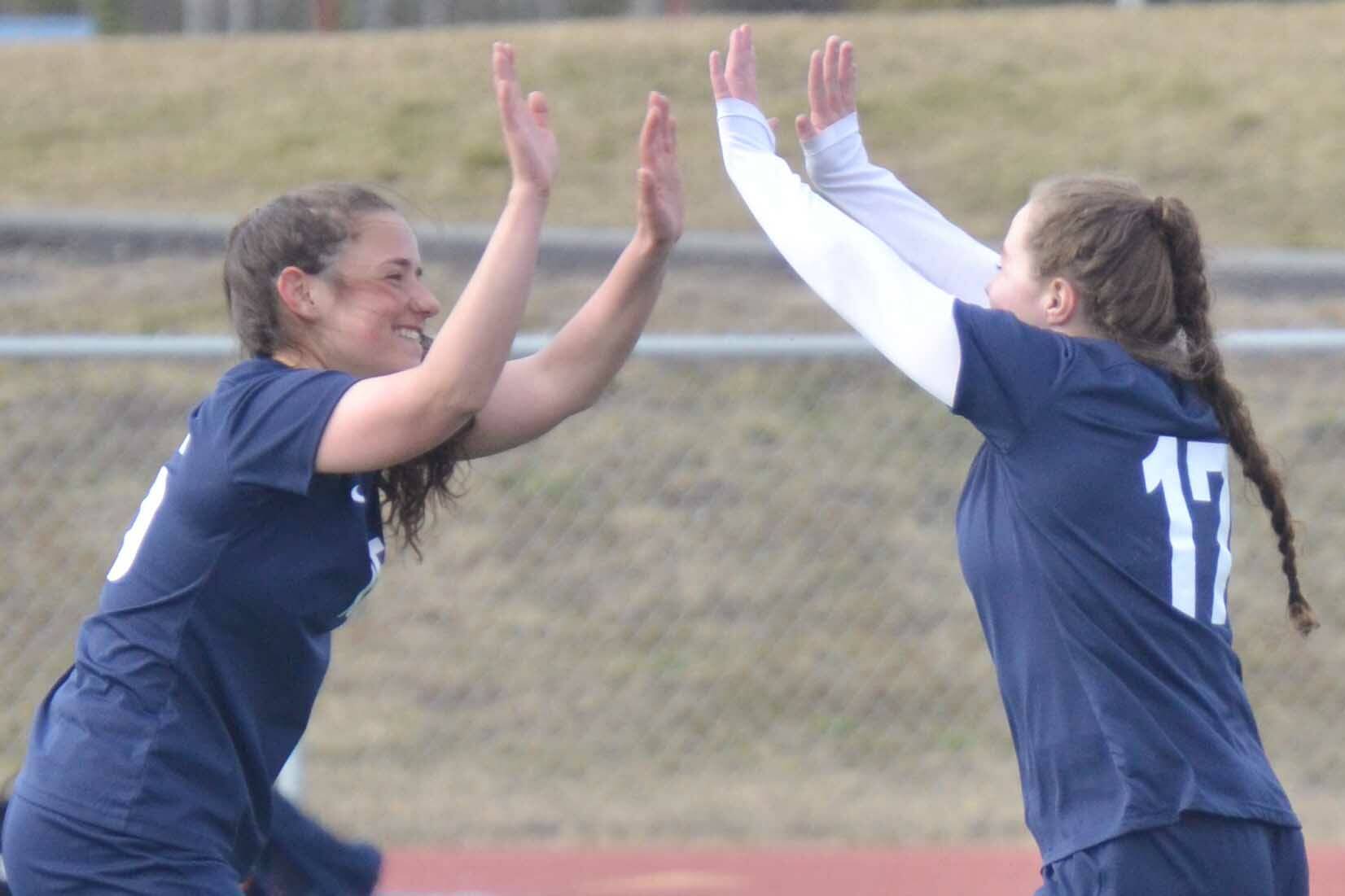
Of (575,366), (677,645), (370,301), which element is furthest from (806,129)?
(677,645)

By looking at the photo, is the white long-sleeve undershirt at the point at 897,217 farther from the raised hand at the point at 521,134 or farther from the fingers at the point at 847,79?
the raised hand at the point at 521,134

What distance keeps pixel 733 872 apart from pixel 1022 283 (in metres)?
3.12

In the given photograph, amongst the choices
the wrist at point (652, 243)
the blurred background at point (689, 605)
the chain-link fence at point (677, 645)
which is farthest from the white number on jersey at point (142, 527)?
the chain-link fence at point (677, 645)

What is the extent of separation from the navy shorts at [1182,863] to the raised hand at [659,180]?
1.07 meters

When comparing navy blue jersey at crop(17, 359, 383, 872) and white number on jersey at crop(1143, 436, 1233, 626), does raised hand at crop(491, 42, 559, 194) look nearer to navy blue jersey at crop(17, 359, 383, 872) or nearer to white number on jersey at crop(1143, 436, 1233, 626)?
navy blue jersey at crop(17, 359, 383, 872)

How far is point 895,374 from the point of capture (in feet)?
21.0

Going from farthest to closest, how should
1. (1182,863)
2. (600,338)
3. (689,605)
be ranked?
1. (689,605)
2. (600,338)
3. (1182,863)

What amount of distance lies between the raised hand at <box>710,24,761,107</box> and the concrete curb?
5.64 m

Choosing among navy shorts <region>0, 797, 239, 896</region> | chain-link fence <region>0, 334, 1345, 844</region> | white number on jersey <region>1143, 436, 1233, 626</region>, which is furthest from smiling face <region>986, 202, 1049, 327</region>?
chain-link fence <region>0, 334, 1345, 844</region>

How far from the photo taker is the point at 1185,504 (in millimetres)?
2410

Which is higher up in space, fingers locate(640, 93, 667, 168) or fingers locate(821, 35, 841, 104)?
fingers locate(821, 35, 841, 104)

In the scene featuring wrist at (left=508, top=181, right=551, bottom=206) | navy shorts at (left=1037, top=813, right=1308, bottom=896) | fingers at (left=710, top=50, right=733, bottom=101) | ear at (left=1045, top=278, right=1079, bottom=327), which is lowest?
navy shorts at (left=1037, top=813, right=1308, bottom=896)

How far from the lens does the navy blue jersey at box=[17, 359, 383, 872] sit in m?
2.44

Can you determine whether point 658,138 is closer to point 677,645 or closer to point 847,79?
point 847,79
